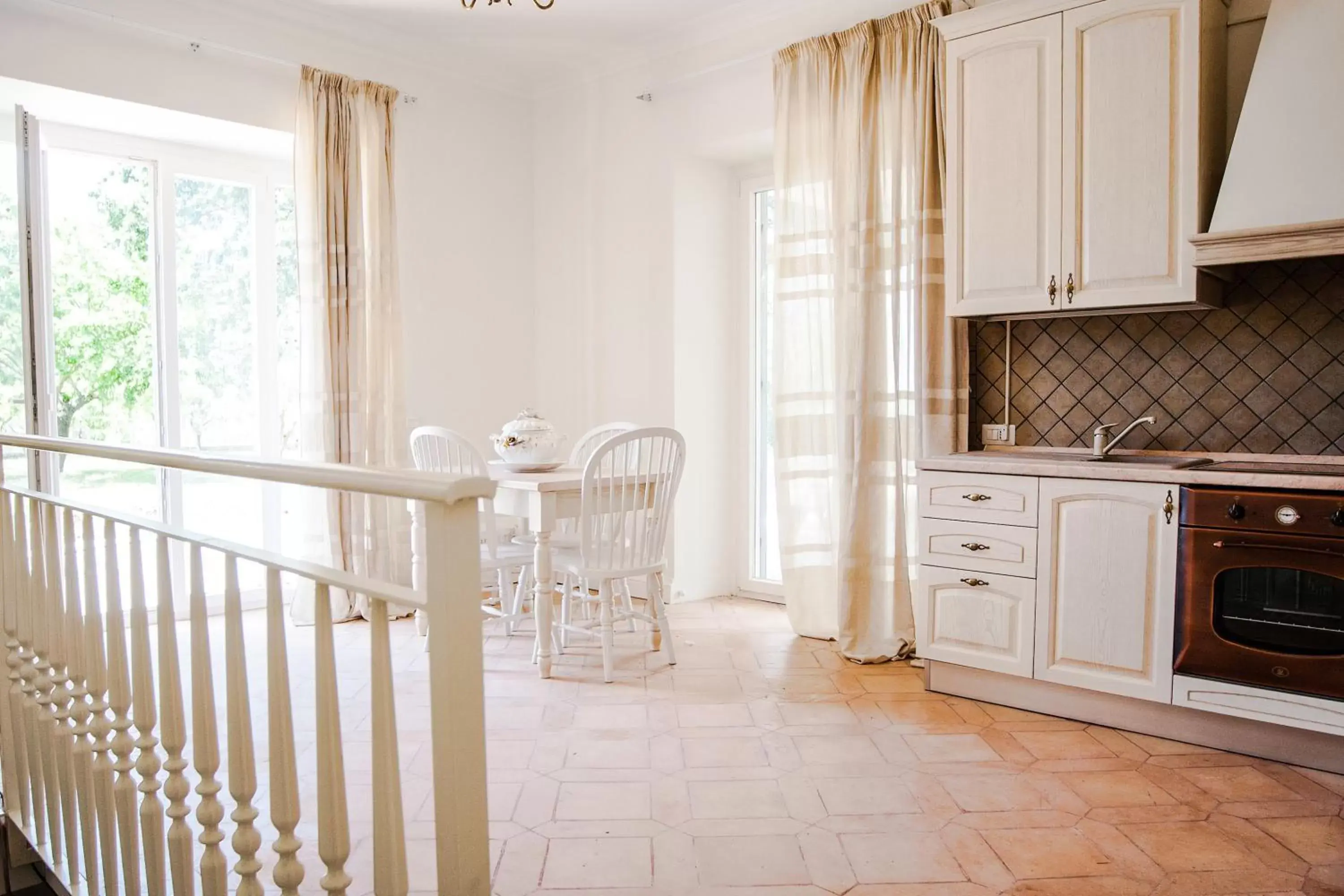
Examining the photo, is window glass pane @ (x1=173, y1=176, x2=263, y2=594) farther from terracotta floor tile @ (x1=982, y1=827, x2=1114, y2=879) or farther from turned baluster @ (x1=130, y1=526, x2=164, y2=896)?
terracotta floor tile @ (x1=982, y1=827, x2=1114, y2=879)

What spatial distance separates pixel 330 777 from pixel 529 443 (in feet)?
8.68

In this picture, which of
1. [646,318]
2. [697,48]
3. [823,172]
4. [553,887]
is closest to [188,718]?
[553,887]

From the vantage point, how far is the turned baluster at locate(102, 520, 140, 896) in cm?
166

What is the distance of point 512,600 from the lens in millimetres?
4133

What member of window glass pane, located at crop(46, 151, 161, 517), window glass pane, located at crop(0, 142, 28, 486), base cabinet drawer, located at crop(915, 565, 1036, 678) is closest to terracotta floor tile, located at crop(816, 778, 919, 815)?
base cabinet drawer, located at crop(915, 565, 1036, 678)

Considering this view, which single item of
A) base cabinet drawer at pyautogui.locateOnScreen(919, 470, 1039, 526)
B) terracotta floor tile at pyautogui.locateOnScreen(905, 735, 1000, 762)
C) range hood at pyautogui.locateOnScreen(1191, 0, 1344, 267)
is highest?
range hood at pyautogui.locateOnScreen(1191, 0, 1344, 267)

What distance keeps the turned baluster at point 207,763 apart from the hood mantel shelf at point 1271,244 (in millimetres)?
2748

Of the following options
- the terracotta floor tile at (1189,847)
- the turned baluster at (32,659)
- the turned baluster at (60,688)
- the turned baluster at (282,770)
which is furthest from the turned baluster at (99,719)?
the terracotta floor tile at (1189,847)

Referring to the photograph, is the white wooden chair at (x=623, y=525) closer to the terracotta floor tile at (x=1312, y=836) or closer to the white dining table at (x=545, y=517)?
the white dining table at (x=545, y=517)

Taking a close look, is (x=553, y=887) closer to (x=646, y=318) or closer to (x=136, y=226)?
(x=646, y=318)

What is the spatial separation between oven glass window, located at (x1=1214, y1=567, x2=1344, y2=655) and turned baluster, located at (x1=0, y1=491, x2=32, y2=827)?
314 cm

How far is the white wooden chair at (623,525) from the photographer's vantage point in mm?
3291

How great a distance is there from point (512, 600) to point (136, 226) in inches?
96.4

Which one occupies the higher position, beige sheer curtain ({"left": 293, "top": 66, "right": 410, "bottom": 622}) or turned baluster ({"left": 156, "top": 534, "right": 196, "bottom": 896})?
beige sheer curtain ({"left": 293, "top": 66, "right": 410, "bottom": 622})
